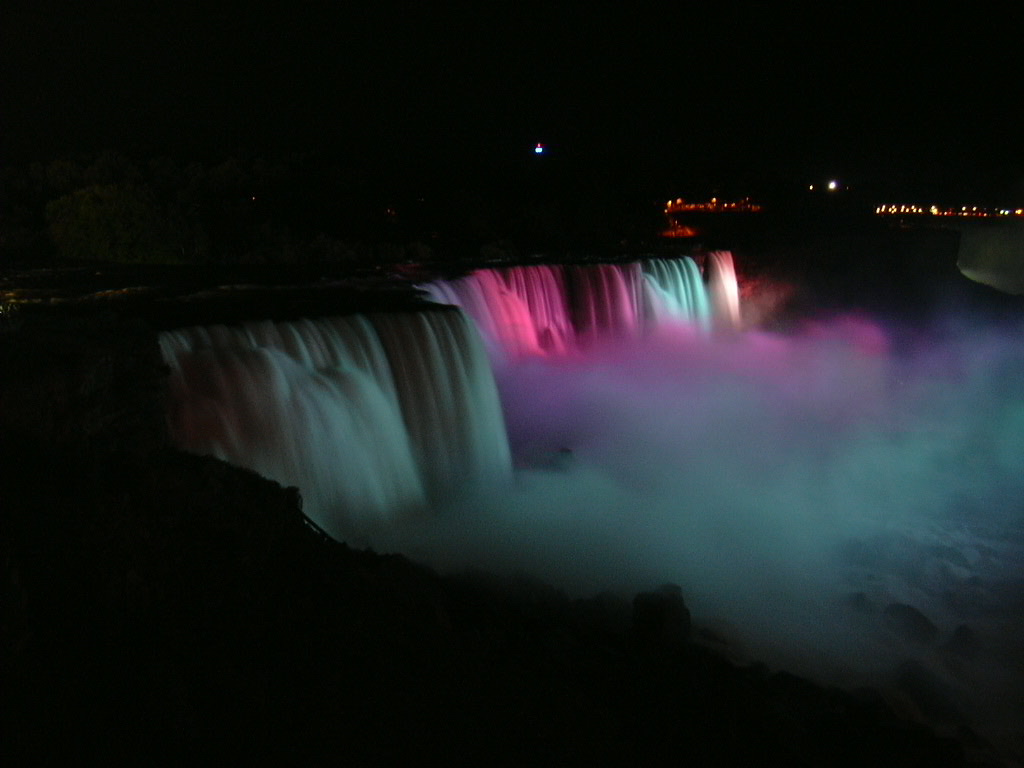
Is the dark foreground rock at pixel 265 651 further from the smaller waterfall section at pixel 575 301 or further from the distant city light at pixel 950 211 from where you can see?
the distant city light at pixel 950 211

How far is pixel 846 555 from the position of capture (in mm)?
9430

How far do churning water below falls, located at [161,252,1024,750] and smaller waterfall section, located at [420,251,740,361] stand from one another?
0.19 ft

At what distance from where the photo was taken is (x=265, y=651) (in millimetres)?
3873

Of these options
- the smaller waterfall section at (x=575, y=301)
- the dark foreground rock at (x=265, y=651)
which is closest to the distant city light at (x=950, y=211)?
the smaller waterfall section at (x=575, y=301)

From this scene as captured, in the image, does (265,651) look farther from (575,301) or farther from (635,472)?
A: (575,301)

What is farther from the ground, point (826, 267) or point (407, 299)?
point (407, 299)

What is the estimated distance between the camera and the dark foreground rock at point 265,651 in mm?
3363

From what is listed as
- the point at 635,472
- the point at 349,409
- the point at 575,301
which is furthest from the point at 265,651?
the point at 575,301

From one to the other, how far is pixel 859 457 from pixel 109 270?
16765 millimetres

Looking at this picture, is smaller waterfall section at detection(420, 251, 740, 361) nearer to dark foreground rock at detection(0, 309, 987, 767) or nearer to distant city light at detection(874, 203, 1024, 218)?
dark foreground rock at detection(0, 309, 987, 767)

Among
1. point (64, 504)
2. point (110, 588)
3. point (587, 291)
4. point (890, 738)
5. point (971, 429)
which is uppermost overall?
point (64, 504)

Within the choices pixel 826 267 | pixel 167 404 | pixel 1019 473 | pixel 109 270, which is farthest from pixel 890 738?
pixel 826 267

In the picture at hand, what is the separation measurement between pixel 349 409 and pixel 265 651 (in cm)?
482

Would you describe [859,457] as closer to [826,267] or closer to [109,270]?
[826,267]
